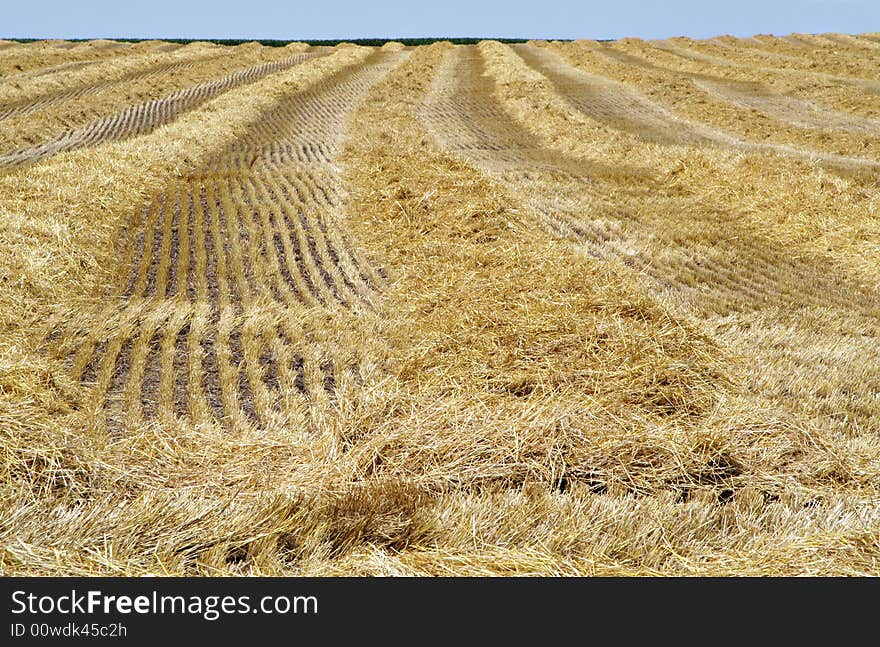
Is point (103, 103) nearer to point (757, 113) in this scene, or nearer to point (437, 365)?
point (757, 113)

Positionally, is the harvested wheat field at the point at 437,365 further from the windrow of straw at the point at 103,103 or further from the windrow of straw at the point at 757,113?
the windrow of straw at the point at 757,113

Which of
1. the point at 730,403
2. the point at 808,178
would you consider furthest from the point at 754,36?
the point at 730,403

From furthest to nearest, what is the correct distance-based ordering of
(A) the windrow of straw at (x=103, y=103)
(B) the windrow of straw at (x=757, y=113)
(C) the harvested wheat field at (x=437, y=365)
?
(A) the windrow of straw at (x=103, y=103)
(B) the windrow of straw at (x=757, y=113)
(C) the harvested wheat field at (x=437, y=365)

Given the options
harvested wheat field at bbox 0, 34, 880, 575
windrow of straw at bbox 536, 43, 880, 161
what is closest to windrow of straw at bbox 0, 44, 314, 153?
harvested wheat field at bbox 0, 34, 880, 575

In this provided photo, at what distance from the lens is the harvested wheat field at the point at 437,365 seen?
3412 millimetres

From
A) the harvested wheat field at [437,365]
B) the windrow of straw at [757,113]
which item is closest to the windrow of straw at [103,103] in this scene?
the harvested wheat field at [437,365]

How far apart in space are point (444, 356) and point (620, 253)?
4.11 m

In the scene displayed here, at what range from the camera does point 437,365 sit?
5492 millimetres

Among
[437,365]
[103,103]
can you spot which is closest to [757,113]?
[437,365]

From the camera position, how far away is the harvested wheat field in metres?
3.41

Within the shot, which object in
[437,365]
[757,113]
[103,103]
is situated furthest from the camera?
[103,103]

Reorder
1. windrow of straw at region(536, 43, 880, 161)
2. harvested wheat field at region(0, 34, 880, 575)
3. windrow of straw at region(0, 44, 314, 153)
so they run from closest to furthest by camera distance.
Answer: harvested wheat field at region(0, 34, 880, 575) < windrow of straw at region(536, 43, 880, 161) < windrow of straw at region(0, 44, 314, 153)

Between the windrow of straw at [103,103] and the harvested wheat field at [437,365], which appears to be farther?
the windrow of straw at [103,103]

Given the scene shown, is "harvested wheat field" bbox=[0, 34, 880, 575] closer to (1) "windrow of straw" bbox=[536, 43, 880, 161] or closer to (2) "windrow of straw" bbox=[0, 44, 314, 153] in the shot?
(2) "windrow of straw" bbox=[0, 44, 314, 153]
